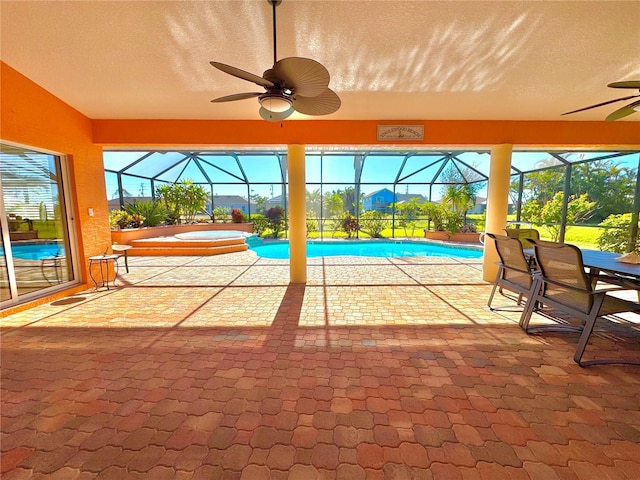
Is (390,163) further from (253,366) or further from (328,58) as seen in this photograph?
(253,366)

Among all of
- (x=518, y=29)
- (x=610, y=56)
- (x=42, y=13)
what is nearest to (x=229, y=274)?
(x=42, y=13)

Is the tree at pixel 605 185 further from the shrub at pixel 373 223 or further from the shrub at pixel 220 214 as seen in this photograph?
the shrub at pixel 220 214

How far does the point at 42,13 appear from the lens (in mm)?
2049

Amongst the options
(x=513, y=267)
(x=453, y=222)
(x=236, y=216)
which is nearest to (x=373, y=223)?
(x=453, y=222)

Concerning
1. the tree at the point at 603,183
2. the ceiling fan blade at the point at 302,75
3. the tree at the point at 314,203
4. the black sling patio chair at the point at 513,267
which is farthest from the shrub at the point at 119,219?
the tree at the point at 603,183

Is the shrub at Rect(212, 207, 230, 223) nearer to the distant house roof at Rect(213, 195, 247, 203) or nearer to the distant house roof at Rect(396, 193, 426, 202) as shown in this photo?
the distant house roof at Rect(213, 195, 247, 203)

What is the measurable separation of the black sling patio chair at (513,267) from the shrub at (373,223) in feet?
25.2

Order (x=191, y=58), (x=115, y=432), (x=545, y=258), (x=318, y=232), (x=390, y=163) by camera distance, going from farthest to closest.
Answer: (x=390, y=163), (x=318, y=232), (x=191, y=58), (x=545, y=258), (x=115, y=432)

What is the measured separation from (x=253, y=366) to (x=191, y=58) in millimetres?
3018

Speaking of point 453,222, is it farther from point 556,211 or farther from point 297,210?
point 297,210

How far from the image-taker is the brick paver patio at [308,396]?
4.24 feet

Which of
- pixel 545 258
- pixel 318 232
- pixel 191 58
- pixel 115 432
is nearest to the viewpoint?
pixel 115 432

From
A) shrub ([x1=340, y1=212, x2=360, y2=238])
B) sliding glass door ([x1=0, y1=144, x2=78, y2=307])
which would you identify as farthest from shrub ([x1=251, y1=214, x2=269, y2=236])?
sliding glass door ([x1=0, y1=144, x2=78, y2=307])

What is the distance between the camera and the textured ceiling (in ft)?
6.61
